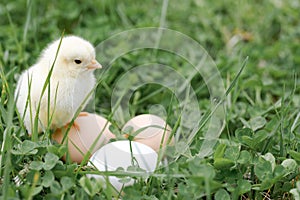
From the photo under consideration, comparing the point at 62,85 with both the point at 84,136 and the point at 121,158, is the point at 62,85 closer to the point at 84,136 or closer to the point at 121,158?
the point at 84,136

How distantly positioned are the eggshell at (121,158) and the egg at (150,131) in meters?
0.12

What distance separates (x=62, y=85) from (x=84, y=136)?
0.72 ft

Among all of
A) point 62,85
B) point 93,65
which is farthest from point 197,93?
point 62,85

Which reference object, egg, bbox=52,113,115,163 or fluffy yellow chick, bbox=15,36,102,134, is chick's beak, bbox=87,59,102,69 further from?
egg, bbox=52,113,115,163

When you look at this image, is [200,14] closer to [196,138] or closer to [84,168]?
[196,138]

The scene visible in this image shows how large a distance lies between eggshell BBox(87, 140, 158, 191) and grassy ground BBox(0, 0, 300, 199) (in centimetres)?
6

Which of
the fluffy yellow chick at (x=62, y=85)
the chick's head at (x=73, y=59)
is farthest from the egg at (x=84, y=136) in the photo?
the chick's head at (x=73, y=59)

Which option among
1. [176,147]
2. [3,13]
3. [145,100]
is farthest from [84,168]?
[3,13]

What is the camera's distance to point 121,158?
1913mm

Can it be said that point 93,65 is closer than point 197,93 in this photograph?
Yes

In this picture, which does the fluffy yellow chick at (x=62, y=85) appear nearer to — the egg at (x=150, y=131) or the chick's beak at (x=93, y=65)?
the chick's beak at (x=93, y=65)

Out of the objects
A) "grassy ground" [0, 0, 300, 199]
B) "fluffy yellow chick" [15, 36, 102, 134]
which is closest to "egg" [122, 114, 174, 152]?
"grassy ground" [0, 0, 300, 199]

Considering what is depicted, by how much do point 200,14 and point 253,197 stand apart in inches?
74.8

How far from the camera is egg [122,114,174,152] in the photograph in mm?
2104
